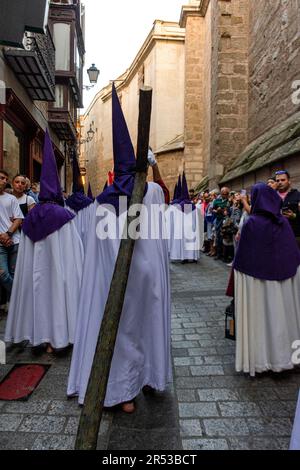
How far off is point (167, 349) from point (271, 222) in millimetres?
1465

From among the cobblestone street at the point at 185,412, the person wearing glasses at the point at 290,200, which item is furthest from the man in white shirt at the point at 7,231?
the person wearing glasses at the point at 290,200

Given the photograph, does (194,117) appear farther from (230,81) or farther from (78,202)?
(78,202)

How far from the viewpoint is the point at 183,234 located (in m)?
11.5

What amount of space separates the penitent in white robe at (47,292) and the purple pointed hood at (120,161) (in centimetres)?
144

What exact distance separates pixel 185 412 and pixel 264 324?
3.65 feet

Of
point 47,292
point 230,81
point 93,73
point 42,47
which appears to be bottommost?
point 47,292

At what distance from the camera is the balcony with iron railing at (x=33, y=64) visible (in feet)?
30.8

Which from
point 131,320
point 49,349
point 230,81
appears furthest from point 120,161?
point 230,81

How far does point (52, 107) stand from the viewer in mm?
16469

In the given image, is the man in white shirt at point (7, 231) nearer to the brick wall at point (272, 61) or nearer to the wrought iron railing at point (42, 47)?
the wrought iron railing at point (42, 47)

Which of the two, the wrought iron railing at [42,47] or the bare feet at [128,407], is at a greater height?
the wrought iron railing at [42,47]
